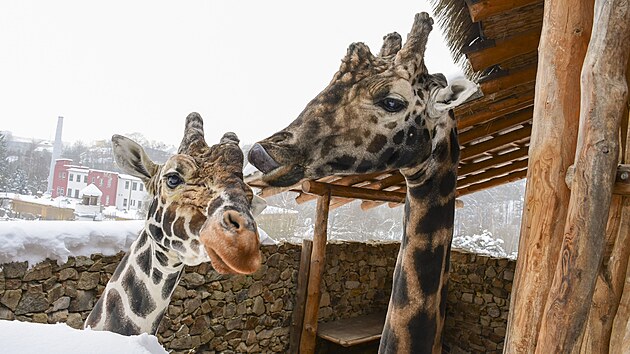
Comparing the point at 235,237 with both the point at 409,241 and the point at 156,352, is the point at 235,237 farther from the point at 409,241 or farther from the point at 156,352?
the point at 409,241

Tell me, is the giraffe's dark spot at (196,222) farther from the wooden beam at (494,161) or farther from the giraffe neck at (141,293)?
the wooden beam at (494,161)

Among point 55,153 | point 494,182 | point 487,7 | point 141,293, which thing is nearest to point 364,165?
point 487,7

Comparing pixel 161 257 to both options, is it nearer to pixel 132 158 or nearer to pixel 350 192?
A: pixel 132 158

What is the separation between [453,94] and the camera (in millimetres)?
1602

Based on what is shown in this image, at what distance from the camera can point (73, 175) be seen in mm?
6902

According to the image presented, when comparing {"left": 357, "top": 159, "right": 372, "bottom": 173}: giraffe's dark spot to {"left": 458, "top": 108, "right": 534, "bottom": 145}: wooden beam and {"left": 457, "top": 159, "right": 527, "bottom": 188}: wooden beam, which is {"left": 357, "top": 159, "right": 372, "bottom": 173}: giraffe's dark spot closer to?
{"left": 458, "top": 108, "right": 534, "bottom": 145}: wooden beam

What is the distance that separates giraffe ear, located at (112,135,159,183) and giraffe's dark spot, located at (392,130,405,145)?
1044 millimetres

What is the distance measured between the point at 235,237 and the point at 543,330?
96 cm

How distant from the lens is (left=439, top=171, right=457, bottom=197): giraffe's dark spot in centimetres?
181

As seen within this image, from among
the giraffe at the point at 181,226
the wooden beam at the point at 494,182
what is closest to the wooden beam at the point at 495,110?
the giraffe at the point at 181,226

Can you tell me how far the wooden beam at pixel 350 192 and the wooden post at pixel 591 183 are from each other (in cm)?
368

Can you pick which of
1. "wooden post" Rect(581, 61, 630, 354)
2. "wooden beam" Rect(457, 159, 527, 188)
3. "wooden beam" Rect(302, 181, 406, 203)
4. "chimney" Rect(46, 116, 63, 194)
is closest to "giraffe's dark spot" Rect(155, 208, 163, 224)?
"wooden post" Rect(581, 61, 630, 354)

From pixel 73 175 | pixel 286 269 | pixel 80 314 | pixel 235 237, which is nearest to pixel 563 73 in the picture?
pixel 235 237

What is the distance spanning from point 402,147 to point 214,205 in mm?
705
